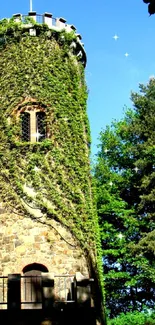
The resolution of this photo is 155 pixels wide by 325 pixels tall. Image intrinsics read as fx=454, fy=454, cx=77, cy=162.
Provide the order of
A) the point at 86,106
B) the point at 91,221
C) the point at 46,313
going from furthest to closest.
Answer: the point at 86,106 < the point at 91,221 < the point at 46,313

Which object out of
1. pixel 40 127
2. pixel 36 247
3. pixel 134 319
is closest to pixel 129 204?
pixel 134 319

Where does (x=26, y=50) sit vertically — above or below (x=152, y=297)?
above

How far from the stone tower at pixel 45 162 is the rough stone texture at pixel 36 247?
2cm

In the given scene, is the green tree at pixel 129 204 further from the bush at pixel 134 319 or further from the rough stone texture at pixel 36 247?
the rough stone texture at pixel 36 247

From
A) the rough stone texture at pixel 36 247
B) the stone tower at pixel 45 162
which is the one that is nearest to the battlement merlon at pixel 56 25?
the stone tower at pixel 45 162

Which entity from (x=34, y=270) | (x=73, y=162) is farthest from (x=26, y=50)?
(x=34, y=270)

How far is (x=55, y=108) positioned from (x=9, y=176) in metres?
A: 2.48

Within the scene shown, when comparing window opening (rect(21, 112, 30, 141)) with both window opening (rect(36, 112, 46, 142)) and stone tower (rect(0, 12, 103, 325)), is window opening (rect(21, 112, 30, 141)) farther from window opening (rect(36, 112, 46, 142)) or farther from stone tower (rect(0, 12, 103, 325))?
window opening (rect(36, 112, 46, 142))

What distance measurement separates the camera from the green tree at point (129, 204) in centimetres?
2125

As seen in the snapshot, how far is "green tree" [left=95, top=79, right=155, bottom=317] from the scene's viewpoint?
2125 centimetres

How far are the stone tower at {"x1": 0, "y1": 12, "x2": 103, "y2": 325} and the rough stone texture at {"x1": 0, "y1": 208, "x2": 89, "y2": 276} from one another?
0.02 metres

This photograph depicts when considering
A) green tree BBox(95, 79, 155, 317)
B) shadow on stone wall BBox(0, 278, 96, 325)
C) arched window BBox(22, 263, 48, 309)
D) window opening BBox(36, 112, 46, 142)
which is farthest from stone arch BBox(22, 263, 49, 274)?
green tree BBox(95, 79, 155, 317)

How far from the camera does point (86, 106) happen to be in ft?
46.6

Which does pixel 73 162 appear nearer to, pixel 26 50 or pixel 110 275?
pixel 26 50
